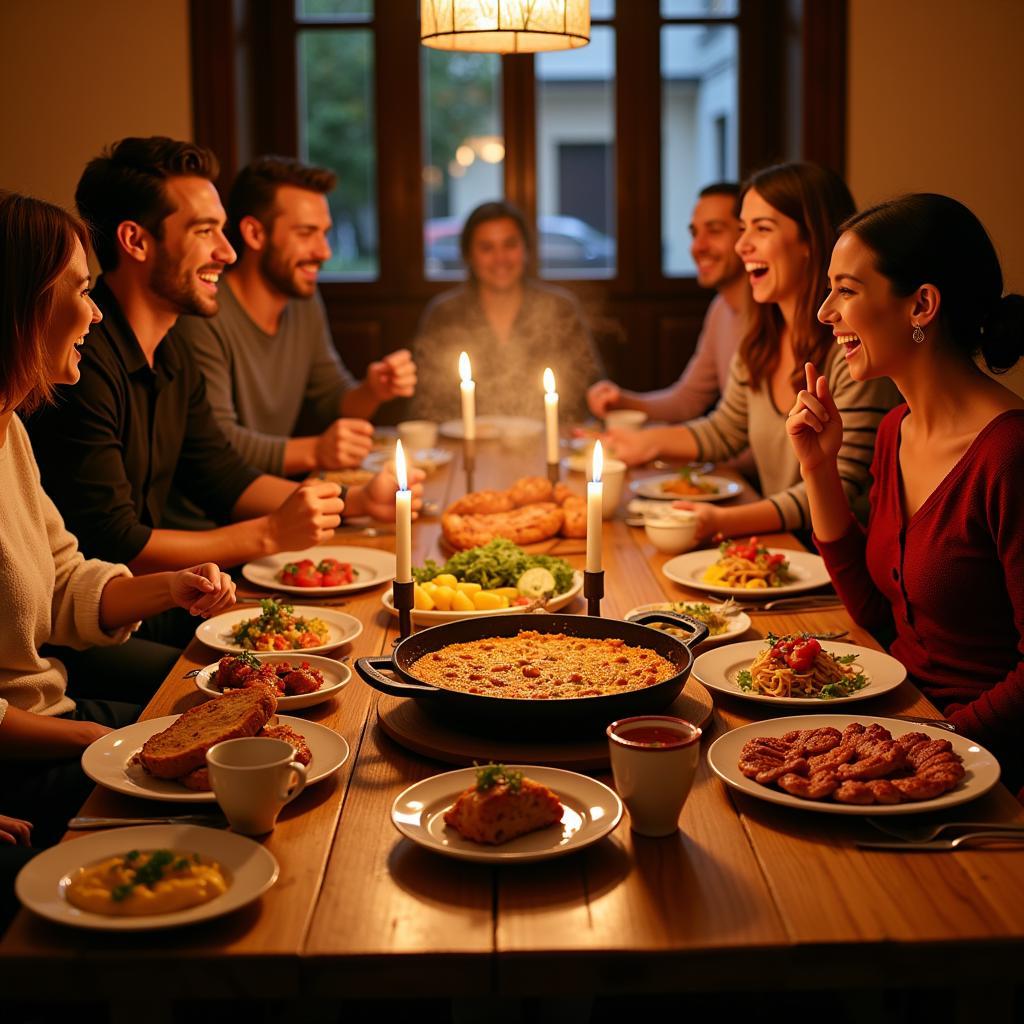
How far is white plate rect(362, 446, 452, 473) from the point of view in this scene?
353cm

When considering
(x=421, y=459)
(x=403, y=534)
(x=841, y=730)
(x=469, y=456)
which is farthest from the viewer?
(x=421, y=459)

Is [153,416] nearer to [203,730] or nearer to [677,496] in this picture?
[677,496]

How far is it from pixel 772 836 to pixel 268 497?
2.01m

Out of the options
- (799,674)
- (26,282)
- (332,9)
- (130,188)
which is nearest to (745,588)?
(799,674)

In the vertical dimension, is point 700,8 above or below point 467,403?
above

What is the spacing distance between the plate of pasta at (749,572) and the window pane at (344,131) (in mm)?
3303

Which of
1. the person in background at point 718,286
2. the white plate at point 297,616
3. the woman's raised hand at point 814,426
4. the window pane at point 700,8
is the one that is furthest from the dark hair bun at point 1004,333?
the window pane at point 700,8

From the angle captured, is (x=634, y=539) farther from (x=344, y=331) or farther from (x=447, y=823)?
(x=344, y=331)

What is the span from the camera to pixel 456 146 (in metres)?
5.30

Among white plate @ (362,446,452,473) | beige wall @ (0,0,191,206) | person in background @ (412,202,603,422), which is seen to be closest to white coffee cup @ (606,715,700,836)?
white plate @ (362,446,452,473)

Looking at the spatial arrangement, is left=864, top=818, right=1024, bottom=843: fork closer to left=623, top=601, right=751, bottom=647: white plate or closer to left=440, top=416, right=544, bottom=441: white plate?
left=623, top=601, right=751, bottom=647: white plate

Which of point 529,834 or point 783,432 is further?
point 783,432

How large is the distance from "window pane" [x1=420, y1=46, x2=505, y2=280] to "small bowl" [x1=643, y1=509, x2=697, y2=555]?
117 inches

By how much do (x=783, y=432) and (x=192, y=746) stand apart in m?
2.07
